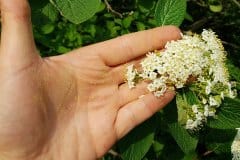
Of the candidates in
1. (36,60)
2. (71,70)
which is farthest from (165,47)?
(36,60)

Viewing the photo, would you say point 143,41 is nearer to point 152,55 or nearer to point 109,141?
point 152,55

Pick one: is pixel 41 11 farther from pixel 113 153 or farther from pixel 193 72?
→ pixel 113 153

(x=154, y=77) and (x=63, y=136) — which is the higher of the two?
(x=154, y=77)

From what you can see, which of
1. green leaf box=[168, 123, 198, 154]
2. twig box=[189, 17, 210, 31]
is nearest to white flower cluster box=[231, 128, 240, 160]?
green leaf box=[168, 123, 198, 154]

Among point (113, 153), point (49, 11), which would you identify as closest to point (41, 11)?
point (49, 11)

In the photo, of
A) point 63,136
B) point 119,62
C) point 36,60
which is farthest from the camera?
point 119,62

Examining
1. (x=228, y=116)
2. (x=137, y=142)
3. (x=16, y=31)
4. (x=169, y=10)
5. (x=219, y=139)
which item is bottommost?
(x=219, y=139)

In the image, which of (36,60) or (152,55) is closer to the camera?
(36,60)
